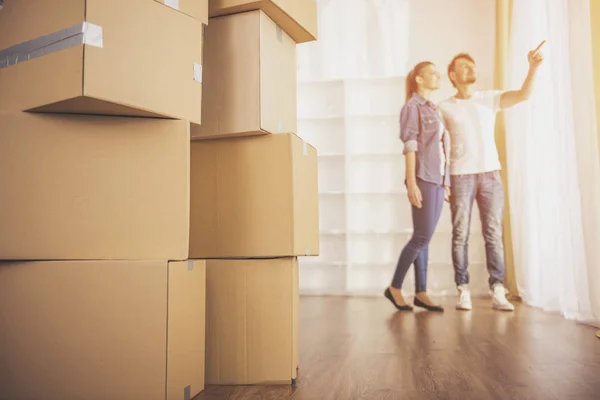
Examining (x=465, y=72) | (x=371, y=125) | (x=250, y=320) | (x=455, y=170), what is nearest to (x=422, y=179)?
(x=455, y=170)

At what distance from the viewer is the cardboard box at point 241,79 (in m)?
1.47

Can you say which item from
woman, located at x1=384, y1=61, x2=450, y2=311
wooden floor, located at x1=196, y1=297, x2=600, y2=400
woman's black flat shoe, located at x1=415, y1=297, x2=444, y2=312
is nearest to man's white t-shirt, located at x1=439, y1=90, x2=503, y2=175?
woman, located at x1=384, y1=61, x2=450, y2=311

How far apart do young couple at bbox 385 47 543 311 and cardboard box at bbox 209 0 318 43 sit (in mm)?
1507

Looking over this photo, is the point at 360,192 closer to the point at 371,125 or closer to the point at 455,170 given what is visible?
the point at 371,125

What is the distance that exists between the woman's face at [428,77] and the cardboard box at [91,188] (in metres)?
2.26

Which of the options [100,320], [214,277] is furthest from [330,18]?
[100,320]

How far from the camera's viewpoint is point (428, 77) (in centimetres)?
324

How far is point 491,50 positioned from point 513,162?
1.08 metres

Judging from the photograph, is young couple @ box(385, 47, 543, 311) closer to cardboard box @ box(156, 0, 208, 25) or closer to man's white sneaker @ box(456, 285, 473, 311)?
man's white sneaker @ box(456, 285, 473, 311)

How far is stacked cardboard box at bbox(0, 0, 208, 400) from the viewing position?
1.19 m

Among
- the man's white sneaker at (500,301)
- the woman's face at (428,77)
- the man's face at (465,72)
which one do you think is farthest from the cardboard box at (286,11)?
the man's white sneaker at (500,301)

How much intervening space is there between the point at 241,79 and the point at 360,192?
2750mm

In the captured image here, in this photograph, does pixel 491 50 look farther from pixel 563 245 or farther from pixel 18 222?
pixel 18 222

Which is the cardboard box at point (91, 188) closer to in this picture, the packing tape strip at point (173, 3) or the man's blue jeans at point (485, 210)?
the packing tape strip at point (173, 3)
